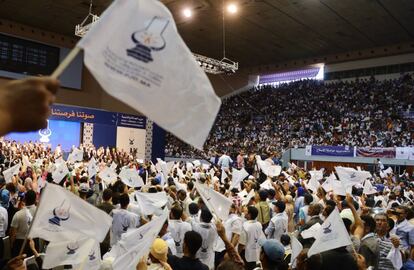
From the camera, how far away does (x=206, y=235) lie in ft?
16.5

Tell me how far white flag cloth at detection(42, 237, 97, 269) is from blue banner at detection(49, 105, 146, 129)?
63.9 feet

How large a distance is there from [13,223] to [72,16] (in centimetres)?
1886

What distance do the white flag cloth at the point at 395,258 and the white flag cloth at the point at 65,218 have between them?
126 inches

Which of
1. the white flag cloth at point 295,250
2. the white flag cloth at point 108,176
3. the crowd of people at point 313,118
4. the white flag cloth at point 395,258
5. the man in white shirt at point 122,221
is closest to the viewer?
the white flag cloth at point 295,250

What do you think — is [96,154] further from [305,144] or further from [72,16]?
[305,144]

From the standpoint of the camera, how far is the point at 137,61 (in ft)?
6.52

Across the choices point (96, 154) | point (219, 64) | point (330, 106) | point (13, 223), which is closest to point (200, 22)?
point (219, 64)

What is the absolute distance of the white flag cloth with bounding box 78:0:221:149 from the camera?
1.91 metres

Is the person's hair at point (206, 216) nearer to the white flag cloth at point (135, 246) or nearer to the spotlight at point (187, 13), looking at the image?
the white flag cloth at point (135, 246)

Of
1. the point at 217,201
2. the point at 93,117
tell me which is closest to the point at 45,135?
the point at 93,117

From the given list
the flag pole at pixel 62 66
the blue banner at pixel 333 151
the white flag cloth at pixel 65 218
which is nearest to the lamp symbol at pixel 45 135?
the blue banner at pixel 333 151

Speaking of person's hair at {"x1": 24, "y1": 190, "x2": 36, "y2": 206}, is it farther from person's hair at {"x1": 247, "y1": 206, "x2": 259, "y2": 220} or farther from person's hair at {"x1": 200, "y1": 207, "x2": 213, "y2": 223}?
person's hair at {"x1": 247, "y1": 206, "x2": 259, "y2": 220}

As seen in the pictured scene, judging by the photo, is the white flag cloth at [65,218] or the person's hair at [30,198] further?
the person's hair at [30,198]

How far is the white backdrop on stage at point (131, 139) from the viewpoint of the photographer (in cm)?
2744
